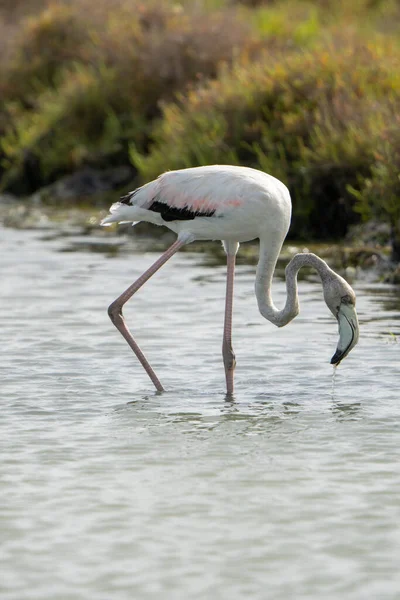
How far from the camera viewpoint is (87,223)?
50.1 ft

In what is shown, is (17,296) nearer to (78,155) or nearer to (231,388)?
(231,388)

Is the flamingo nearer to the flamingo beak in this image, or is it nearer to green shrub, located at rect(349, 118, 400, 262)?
the flamingo beak

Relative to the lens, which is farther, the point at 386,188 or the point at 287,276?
the point at 386,188

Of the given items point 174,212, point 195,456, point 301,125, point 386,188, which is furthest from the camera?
point 301,125

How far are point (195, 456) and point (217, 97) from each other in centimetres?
921

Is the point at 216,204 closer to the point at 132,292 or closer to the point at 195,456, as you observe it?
the point at 132,292

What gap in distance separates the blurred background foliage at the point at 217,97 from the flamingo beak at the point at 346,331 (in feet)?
14.7

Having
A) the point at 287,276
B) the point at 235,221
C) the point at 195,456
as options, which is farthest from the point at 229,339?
the point at 195,456

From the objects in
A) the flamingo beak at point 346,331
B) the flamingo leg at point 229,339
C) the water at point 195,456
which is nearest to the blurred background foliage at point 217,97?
the water at point 195,456

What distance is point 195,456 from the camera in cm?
626

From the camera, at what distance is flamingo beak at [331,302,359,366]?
7195mm

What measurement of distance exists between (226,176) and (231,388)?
1.28 m

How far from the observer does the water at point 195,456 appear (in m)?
4.74

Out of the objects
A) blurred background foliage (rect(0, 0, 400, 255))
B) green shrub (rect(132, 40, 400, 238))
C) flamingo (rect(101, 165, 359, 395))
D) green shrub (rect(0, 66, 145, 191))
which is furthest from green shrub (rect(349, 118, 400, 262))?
green shrub (rect(0, 66, 145, 191))
